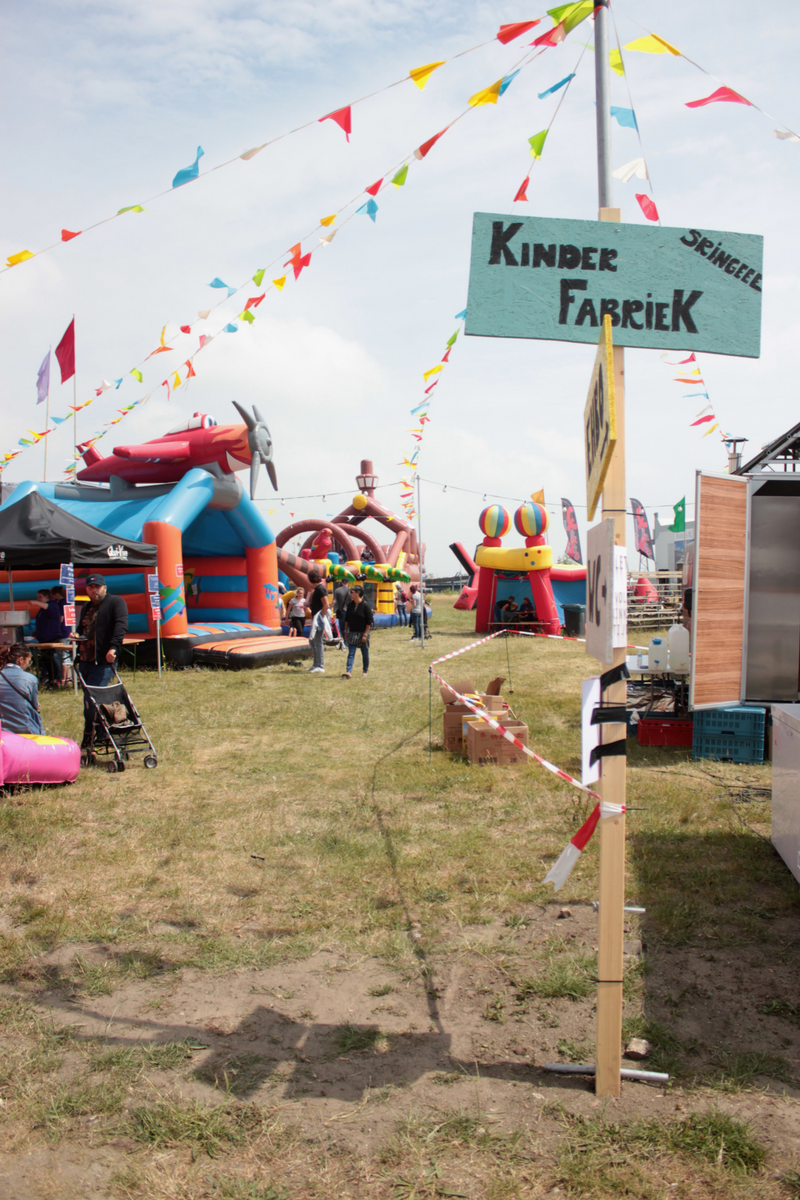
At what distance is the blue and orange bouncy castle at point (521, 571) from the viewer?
764 inches

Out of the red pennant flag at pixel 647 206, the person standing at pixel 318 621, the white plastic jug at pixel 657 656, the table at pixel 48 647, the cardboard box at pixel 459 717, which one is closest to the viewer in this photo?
the red pennant flag at pixel 647 206

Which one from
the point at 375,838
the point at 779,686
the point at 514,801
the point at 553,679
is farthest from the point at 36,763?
the point at 553,679

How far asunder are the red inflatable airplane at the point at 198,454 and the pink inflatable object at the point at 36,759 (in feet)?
28.9

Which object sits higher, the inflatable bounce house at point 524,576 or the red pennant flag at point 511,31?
the red pennant flag at point 511,31

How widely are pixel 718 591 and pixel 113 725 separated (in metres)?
5.41

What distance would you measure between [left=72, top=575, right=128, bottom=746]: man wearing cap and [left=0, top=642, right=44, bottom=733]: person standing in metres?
0.88

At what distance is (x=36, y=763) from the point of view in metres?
5.95

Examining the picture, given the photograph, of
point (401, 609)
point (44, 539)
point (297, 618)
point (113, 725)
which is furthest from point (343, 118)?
point (401, 609)

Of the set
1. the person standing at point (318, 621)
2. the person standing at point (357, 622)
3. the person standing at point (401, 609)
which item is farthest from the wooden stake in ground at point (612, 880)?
the person standing at point (401, 609)

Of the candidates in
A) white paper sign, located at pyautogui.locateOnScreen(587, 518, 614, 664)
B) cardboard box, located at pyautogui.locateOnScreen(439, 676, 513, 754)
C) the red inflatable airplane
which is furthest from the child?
white paper sign, located at pyautogui.locateOnScreen(587, 518, 614, 664)

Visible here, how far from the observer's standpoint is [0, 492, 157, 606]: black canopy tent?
9977 mm

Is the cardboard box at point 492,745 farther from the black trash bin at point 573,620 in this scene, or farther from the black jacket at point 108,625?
the black trash bin at point 573,620

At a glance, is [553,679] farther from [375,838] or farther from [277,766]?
[375,838]

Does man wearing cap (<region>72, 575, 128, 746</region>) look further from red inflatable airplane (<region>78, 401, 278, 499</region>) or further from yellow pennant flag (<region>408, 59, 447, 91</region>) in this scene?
red inflatable airplane (<region>78, 401, 278, 499</region>)
